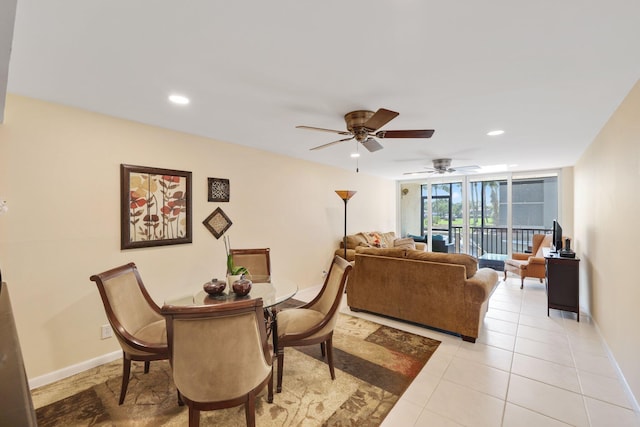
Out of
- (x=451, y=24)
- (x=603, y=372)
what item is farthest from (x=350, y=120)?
(x=603, y=372)

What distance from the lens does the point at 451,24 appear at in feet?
4.50

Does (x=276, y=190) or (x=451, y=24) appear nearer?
(x=451, y=24)

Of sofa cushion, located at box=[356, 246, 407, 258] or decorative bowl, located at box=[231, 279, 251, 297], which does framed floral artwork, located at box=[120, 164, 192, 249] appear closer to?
decorative bowl, located at box=[231, 279, 251, 297]

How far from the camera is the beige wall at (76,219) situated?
216 centimetres

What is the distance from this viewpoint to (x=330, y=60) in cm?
169

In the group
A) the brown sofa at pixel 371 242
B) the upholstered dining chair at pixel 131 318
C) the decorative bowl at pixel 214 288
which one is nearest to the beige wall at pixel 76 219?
the upholstered dining chair at pixel 131 318

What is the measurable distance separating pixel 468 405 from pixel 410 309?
138cm

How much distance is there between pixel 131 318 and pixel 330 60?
242cm

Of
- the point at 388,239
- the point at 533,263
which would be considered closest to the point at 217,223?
the point at 388,239

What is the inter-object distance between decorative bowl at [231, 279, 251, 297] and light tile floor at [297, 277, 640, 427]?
4.47 ft

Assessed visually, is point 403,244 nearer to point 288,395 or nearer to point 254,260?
point 254,260

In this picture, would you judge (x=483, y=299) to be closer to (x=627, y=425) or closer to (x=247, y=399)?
(x=627, y=425)

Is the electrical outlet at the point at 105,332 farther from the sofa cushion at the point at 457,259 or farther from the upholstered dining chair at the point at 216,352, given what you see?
the sofa cushion at the point at 457,259

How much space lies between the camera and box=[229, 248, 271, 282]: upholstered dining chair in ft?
10.7
